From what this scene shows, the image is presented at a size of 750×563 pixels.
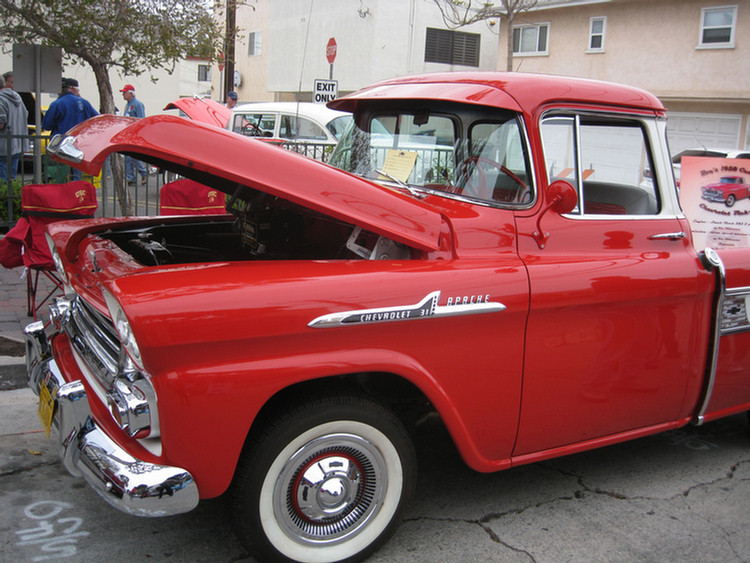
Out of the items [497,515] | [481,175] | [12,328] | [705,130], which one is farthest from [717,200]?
[705,130]

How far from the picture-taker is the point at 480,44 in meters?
27.4

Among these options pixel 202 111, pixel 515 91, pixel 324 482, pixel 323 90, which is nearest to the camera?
pixel 324 482

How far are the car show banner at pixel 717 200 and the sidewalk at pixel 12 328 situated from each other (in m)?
4.24

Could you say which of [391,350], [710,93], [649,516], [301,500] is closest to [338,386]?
[391,350]

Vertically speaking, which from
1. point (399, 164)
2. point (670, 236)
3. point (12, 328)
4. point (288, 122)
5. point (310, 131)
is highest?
point (288, 122)

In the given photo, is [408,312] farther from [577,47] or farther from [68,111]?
[577,47]

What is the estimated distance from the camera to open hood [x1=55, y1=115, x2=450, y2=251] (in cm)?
249

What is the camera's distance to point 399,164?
336cm

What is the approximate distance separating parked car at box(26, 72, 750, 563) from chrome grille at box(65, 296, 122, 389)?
13 mm

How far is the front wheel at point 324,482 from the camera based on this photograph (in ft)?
8.21

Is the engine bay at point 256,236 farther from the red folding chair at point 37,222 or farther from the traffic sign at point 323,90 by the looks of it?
the traffic sign at point 323,90

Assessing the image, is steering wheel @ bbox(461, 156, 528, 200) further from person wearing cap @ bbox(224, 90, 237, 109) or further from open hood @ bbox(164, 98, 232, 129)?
person wearing cap @ bbox(224, 90, 237, 109)

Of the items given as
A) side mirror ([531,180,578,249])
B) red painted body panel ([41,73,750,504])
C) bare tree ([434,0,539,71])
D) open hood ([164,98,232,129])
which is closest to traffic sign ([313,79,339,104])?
open hood ([164,98,232,129])

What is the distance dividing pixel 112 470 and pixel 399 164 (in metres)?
1.83
